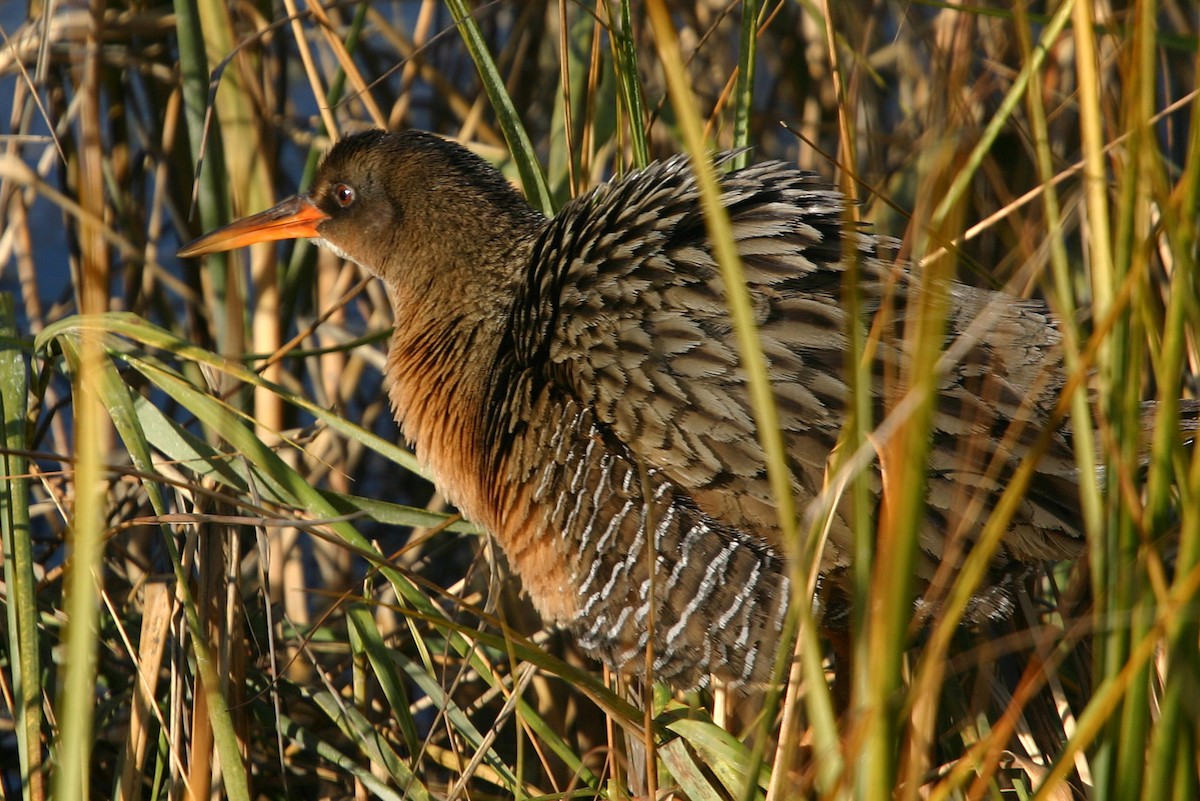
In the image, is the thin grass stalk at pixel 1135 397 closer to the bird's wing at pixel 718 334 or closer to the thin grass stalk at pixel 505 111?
the bird's wing at pixel 718 334

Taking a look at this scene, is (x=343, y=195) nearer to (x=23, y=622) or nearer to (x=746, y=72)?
(x=746, y=72)

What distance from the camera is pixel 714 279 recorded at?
2.25m

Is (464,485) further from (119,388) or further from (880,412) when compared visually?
(880,412)

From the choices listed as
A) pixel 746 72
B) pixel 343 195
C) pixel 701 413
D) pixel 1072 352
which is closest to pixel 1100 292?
pixel 1072 352

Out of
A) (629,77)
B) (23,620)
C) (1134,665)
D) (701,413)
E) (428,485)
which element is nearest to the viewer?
(1134,665)

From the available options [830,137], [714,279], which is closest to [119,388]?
[714,279]

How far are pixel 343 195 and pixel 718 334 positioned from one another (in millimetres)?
1140

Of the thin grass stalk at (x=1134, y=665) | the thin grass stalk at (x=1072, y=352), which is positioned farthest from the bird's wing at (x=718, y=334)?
the thin grass stalk at (x=1134, y=665)

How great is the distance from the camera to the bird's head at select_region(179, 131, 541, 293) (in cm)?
273

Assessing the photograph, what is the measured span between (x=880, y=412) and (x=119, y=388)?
1270 millimetres

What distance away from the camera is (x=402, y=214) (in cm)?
285

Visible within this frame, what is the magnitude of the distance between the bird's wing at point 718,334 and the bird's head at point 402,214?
1.02 ft

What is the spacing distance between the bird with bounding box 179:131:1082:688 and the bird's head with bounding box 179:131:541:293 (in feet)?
0.63

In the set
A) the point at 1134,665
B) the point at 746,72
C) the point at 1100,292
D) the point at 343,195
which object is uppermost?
the point at 343,195
